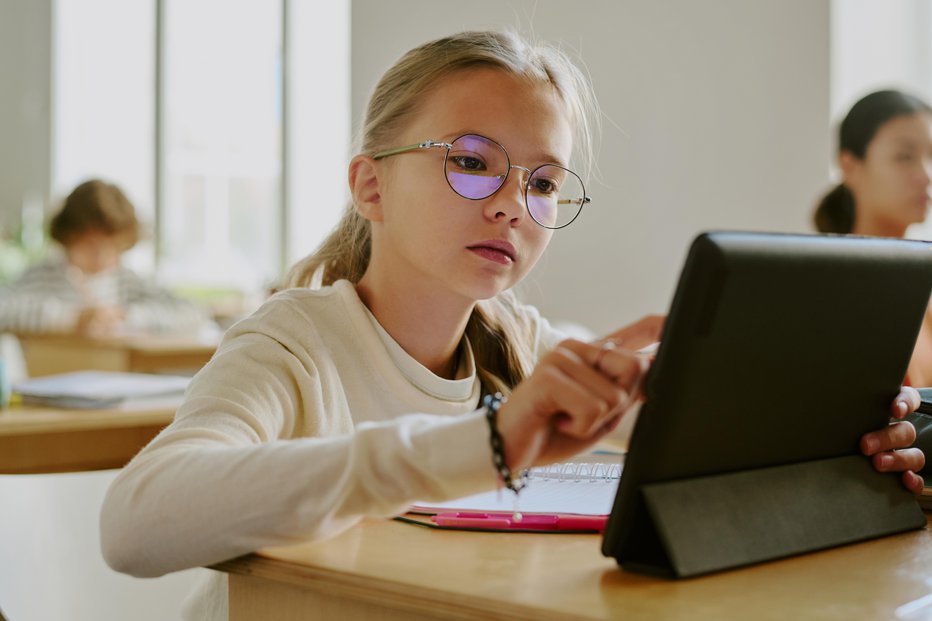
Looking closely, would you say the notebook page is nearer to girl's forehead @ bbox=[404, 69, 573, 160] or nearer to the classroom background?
girl's forehead @ bbox=[404, 69, 573, 160]

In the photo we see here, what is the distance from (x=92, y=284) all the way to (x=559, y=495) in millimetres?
4328

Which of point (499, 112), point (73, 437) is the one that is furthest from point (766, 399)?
point (73, 437)

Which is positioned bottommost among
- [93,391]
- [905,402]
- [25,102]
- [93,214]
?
[93,391]

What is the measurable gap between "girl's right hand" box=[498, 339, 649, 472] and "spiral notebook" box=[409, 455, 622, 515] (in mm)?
159

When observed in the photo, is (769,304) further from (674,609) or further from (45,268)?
(45,268)

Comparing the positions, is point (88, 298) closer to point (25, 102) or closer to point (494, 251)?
point (25, 102)

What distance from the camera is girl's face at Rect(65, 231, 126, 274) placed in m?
4.75

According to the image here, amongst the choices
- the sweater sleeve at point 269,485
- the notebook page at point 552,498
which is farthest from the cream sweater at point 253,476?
the notebook page at point 552,498

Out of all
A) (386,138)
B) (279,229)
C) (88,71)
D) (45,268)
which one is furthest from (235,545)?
(88,71)

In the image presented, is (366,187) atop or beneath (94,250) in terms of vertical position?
atop

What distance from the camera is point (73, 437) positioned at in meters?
2.18

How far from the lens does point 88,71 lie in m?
7.54

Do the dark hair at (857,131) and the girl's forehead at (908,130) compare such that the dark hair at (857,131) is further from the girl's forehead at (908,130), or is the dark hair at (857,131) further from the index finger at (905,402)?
the index finger at (905,402)

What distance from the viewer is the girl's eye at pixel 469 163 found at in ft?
3.81
